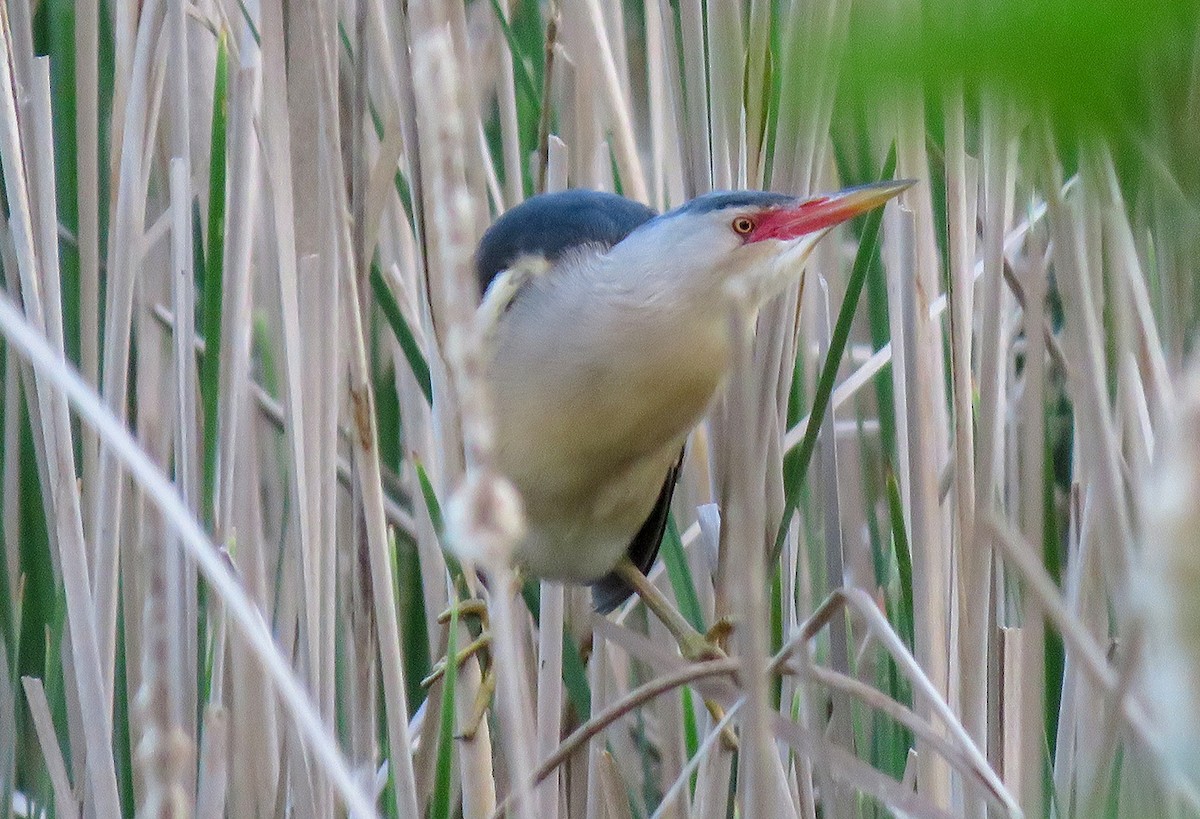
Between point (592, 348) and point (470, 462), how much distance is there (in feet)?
2.31

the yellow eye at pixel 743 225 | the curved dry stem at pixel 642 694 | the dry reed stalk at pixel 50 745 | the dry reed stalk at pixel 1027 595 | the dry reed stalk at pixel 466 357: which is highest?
the yellow eye at pixel 743 225

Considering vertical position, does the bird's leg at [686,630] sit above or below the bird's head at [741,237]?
below

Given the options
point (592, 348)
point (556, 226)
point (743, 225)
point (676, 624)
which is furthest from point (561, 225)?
point (676, 624)

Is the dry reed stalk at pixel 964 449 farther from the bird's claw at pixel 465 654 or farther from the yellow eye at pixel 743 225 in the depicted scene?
the bird's claw at pixel 465 654

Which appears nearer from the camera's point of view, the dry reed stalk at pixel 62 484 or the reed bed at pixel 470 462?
the reed bed at pixel 470 462

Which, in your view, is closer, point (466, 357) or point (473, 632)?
point (466, 357)

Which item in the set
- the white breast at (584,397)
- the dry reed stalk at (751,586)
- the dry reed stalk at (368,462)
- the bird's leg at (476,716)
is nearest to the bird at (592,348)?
the white breast at (584,397)

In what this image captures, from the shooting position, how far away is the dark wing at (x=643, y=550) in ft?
5.16

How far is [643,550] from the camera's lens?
5.36 feet

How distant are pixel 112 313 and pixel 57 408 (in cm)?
10

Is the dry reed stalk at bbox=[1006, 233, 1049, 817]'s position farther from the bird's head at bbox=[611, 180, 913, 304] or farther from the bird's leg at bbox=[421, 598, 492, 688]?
the bird's leg at bbox=[421, 598, 492, 688]

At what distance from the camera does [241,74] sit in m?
1.12

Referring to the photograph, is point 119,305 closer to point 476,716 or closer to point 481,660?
point 476,716

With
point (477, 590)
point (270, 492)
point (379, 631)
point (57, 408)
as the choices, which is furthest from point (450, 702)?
point (270, 492)
